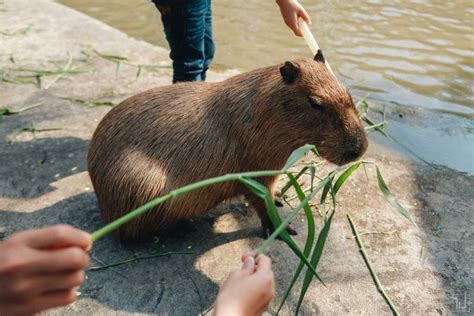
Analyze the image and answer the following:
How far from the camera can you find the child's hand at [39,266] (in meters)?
0.92

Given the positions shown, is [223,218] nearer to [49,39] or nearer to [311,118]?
[311,118]

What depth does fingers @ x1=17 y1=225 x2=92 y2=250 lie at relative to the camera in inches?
36.3

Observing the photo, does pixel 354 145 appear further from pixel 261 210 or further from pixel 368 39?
pixel 368 39

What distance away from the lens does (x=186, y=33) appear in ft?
9.56

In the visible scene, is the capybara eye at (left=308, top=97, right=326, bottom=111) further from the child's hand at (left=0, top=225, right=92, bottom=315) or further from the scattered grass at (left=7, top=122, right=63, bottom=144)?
the scattered grass at (left=7, top=122, right=63, bottom=144)

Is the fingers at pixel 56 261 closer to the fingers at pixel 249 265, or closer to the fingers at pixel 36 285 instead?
the fingers at pixel 36 285

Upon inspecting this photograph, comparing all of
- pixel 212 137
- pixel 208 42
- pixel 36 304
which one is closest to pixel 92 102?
pixel 208 42

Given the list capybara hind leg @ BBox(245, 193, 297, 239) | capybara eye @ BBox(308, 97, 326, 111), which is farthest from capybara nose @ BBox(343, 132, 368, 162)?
capybara hind leg @ BBox(245, 193, 297, 239)

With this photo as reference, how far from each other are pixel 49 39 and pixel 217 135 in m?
3.16

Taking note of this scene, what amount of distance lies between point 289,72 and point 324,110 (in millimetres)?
232

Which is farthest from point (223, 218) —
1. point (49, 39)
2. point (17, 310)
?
point (49, 39)

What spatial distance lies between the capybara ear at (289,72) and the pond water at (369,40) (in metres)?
1.80

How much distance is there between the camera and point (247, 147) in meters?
2.31

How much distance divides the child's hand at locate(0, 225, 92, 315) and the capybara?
1.23 metres
